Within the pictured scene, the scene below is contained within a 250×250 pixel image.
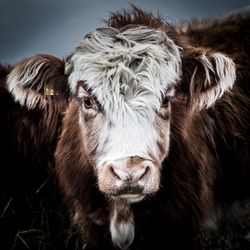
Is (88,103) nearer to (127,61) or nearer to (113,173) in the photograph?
(127,61)

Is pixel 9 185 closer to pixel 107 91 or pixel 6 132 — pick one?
pixel 6 132

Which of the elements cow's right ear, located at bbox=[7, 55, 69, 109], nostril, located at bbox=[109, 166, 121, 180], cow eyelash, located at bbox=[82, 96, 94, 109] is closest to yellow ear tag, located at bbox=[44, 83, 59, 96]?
cow's right ear, located at bbox=[7, 55, 69, 109]

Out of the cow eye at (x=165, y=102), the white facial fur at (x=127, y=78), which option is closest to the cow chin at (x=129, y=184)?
the white facial fur at (x=127, y=78)

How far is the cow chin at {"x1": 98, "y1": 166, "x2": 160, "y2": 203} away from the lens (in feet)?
11.6

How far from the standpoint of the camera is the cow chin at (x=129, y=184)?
3.54 m

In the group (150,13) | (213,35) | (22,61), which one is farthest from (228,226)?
(22,61)

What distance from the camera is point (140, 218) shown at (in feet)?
14.0

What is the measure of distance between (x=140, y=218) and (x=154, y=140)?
71cm

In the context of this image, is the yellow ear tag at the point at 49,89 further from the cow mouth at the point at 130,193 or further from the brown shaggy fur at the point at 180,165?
the cow mouth at the point at 130,193

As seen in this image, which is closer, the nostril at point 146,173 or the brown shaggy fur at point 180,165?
the nostril at point 146,173

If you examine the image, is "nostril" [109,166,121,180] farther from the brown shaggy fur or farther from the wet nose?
the brown shaggy fur

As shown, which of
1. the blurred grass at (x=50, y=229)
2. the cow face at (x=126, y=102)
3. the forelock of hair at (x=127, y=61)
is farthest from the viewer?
the blurred grass at (x=50, y=229)

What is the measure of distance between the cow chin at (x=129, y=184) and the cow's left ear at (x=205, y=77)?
2.86 feet

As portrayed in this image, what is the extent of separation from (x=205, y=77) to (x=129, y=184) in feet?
4.06
